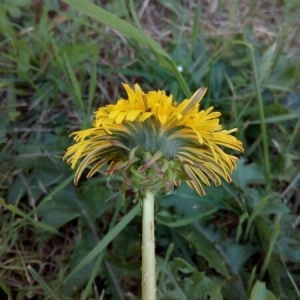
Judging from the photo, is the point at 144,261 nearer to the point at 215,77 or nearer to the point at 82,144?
the point at 82,144

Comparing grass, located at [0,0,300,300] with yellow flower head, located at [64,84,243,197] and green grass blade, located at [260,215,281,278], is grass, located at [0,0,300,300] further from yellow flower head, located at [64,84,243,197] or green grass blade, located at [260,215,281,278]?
yellow flower head, located at [64,84,243,197]

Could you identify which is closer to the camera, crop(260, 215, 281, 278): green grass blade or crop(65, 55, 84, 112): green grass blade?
crop(260, 215, 281, 278): green grass blade

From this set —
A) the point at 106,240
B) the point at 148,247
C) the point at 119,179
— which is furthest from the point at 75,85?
the point at 148,247

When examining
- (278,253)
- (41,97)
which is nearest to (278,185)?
(278,253)

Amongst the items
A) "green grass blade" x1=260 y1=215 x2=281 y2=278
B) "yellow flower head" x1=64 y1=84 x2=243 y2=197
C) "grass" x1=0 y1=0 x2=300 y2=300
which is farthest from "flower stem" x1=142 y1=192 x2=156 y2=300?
"green grass blade" x1=260 y1=215 x2=281 y2=278

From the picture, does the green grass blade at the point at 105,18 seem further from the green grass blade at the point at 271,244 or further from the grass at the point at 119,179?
the green grass blade at the point at 271,244
